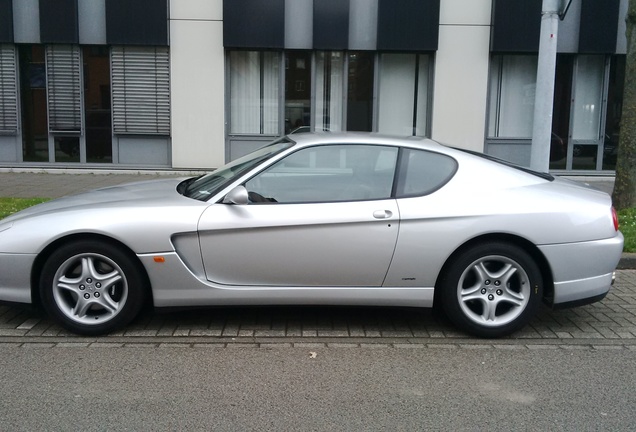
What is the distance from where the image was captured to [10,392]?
4.05 metres

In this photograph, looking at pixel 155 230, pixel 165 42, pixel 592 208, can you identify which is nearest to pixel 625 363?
pixel 592 208

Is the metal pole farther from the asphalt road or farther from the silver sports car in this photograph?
the asphalt road

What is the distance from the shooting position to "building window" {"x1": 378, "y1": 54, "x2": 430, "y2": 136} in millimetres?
15078

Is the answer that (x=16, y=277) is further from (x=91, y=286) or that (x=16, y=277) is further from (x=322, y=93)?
(x=322, y=93)

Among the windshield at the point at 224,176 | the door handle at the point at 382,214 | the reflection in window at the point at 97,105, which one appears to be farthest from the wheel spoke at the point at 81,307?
the reflection in window at the point at 97,105

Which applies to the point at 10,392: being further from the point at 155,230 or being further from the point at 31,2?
the point at 31,2

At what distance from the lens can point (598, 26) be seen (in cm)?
1441

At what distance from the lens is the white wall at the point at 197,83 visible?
1452 cm

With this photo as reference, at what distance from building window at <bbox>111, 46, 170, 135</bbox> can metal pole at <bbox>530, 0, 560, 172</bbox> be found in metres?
8.92

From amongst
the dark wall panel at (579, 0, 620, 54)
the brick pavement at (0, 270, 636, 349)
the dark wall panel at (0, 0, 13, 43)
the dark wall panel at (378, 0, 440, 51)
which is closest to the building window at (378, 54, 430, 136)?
the dark wall panel at (378, 0, 440, 51)

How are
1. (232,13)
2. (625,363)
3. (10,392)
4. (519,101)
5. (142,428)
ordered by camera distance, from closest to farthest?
(142,428)
(10,392)
(625,363)
(232,13)
(519,101)

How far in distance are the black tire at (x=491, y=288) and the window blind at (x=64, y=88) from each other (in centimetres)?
1209

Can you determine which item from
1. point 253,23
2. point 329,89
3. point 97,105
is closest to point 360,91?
point 329,89

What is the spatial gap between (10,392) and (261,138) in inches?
452
